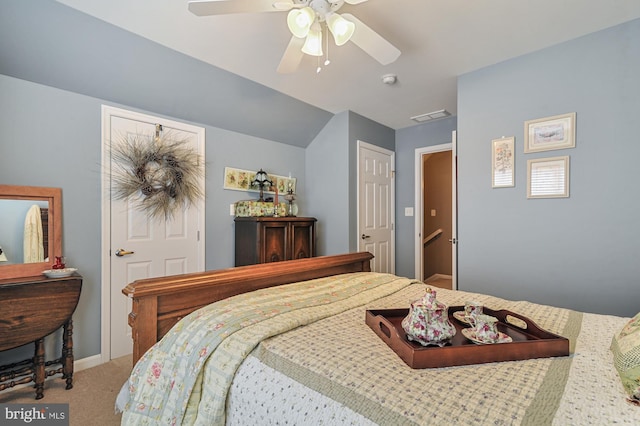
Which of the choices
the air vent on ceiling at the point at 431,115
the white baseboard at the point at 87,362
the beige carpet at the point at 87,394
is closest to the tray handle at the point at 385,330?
the beige carpet at the point at 87,394

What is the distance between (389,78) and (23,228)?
318 centimetres

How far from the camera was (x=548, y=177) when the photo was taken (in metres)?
2.39

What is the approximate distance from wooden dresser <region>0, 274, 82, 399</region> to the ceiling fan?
1.98 metres

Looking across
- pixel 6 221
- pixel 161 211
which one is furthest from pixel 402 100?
pixel 6 221

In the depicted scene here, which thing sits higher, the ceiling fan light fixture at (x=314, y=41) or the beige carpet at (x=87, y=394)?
the ceiling fan light fixture at (x=314, y=41)

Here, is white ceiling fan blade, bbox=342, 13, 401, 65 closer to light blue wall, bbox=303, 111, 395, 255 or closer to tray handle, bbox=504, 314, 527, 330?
tray handle, bbox=504, 314, 527, 330

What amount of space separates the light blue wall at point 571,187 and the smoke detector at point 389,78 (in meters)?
0.62

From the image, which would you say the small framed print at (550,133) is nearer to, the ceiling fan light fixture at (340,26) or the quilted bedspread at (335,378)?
the quilted bedspread at (335,378)

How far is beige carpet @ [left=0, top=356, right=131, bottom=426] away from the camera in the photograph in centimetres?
185

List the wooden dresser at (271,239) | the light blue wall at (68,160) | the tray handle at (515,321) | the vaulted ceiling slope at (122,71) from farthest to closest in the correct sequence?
the wooden dresser at (271,239)
the light blue wall at (68,160)
the vaulted ceiling slope at (122,71)
the tray handle at (515,321)

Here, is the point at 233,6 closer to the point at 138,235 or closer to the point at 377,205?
the point at 138,235

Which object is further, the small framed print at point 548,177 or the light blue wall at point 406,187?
the light blue wall at point 406,187

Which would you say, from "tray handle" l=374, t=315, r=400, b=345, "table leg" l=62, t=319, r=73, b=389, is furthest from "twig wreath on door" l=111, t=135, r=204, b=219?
"tray handle" l=374, t=315, r=400, b=345

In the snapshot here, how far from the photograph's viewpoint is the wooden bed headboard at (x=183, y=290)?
1308 millimetres
